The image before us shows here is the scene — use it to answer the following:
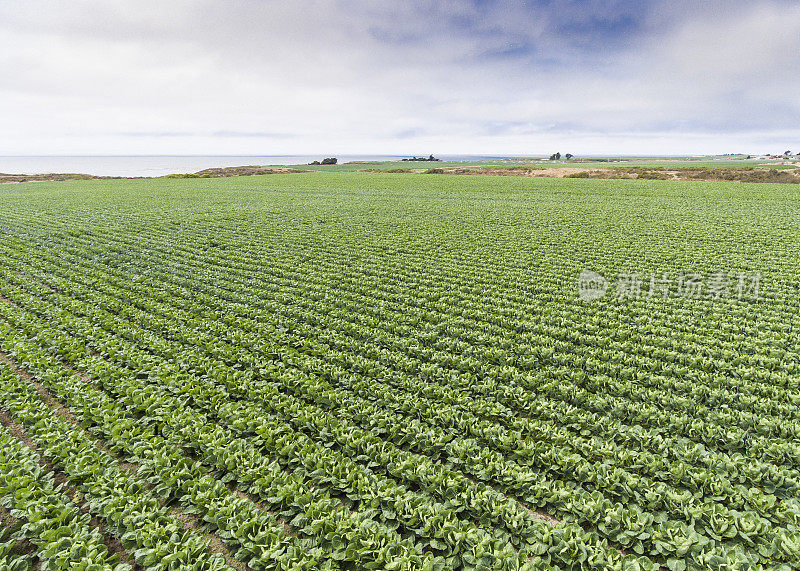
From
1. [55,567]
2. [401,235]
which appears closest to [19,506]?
[55,567]

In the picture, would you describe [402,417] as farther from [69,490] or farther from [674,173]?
[674,173]

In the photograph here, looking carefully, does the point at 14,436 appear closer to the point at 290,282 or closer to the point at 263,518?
the point at 263,518

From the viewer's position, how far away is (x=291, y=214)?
3028 cm

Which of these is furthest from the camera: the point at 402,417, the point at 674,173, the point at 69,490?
the point at 674,173

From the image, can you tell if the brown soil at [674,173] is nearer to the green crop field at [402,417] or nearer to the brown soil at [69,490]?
the green crop field at [402,417]

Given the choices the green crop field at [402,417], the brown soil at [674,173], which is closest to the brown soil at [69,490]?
the green crop field at [402,417]

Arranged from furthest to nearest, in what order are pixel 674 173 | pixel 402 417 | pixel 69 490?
pixel 674 173 < pixel 402 417 < pixel 69 490

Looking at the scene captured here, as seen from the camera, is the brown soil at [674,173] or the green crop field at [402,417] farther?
the brown soil at [674,173]

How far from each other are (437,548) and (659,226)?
25542 millimetres

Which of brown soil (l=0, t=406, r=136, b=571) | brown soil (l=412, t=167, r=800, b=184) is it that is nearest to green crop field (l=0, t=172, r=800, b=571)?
brown soil (l=0, t=406, r=136, b=571)

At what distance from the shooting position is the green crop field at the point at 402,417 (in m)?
4.63

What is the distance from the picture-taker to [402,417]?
6762 millimetres

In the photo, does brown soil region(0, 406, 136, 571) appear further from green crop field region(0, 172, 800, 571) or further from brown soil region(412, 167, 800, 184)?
brown soil region(412, 167, 800, 184)

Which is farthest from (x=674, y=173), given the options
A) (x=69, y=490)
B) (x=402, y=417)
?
(x=69, y=490)
